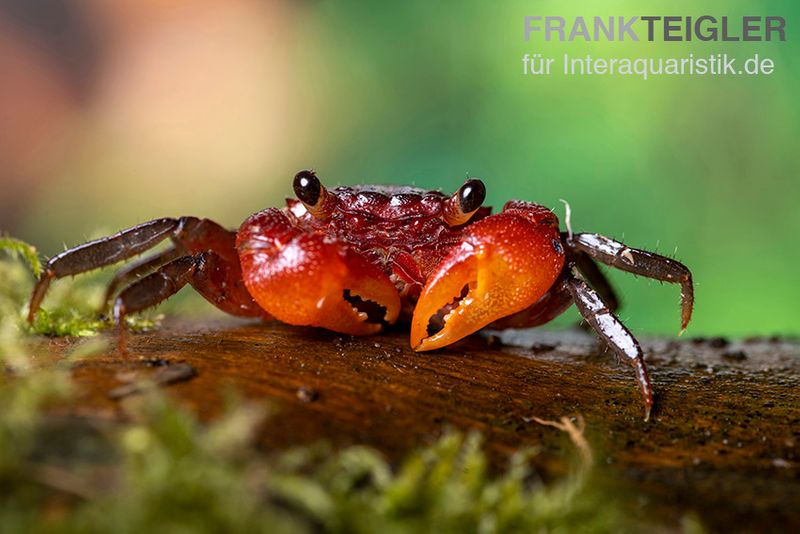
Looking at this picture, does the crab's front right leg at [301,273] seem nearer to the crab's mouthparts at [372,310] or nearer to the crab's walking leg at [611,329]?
the crab's mouthparts at [372,310]

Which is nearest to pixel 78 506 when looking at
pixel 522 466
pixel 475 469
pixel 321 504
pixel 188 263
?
pixel 321 504

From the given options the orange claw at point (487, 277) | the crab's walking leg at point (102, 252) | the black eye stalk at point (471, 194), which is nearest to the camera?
the orange claw at point (487, 277)

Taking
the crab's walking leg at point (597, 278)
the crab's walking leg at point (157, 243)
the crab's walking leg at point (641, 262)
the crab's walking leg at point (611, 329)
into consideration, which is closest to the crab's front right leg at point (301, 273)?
the crab's walking leg at point (157, 243)

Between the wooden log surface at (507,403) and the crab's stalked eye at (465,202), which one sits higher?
the crab's stalked eye at (465,202)

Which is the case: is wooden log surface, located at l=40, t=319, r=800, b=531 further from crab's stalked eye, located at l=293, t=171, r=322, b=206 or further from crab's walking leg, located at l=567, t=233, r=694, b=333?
crab's stalked eye, located at l=293, t=171, r=322, b=206

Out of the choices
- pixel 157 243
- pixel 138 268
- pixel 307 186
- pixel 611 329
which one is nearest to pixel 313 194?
pixel 307 186

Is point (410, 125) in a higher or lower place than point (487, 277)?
higher

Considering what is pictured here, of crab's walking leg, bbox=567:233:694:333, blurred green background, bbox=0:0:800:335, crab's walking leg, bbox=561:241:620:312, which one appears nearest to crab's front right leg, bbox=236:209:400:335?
crab's walking leg, bbox=567:233:694:333

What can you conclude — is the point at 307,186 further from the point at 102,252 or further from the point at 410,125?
the point at 410,125
